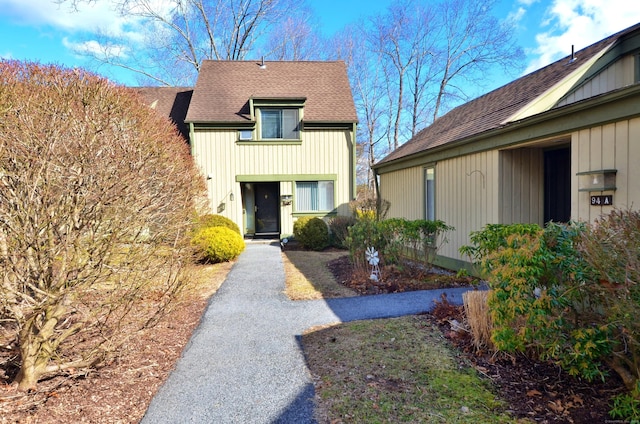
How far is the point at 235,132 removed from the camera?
13.2 m

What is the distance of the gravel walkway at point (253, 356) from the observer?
2.89 m

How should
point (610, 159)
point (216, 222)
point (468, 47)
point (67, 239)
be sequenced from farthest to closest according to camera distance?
point (468, 47), point (216, 222), point (610, 159), point (67, 239)

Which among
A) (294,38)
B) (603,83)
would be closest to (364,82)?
(294,38)

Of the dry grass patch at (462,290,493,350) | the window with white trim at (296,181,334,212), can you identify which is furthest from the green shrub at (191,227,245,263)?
the dry grass patch at (462,290,493,350)

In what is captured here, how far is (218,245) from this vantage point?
9.55 m

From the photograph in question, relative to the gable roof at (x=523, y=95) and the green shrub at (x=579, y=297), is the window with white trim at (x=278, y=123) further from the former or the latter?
the green shrub at (x=579, y=297)

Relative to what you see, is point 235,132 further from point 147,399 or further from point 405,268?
point 147,399

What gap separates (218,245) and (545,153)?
784 cm

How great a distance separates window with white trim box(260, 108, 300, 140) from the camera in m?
13.3

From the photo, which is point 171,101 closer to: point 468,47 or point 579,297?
point 579,297

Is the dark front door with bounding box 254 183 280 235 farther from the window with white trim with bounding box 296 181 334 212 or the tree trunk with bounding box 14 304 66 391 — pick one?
the tree trunk with bounding box 14 304 66 391

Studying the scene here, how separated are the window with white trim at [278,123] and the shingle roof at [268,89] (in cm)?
49

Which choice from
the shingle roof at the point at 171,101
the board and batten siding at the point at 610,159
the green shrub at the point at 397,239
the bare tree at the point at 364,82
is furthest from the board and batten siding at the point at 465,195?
the bare tree at the point at 364,82

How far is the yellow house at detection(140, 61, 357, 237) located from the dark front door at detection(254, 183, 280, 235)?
7.2 inches
